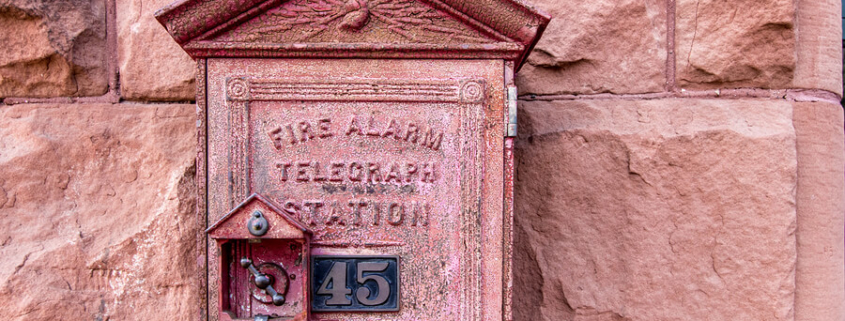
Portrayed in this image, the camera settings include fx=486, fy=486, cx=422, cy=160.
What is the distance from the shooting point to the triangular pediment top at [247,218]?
1.17 m

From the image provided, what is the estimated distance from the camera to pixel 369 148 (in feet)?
4.14

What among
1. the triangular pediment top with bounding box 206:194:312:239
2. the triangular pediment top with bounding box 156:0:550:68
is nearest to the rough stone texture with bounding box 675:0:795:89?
the triangular pediment top with bounding box 156:0:550:68

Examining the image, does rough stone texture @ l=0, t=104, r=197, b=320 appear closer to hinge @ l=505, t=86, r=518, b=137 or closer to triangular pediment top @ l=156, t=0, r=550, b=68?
triangular pediment top @ l=156, t=0, r=550, b=68

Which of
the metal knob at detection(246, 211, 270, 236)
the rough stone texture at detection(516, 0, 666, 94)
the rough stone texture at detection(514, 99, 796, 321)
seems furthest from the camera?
the rough stone texture at detection(516, 0, 666, 94)

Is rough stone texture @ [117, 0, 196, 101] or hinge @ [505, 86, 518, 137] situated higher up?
rough stone texture @ [117, 0, 196, 101]

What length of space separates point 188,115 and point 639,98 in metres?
1.56

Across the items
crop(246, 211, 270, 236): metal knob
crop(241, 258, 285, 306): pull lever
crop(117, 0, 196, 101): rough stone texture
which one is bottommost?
crop(241, 258, 285, 306): pull lever

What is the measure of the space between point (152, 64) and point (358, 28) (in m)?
0.89

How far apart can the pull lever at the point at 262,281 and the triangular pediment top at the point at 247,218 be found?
0.07 m

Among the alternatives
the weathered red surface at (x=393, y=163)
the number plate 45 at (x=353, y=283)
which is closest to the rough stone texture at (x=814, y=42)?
the weathered red surface at (x=393, y=163)

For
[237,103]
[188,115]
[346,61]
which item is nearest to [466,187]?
[346,61]

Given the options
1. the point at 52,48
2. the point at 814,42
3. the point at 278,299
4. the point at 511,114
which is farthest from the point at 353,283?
the point at 814,42

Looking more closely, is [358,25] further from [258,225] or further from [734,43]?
[734,43]

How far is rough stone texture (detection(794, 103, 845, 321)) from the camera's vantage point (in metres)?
1.58
